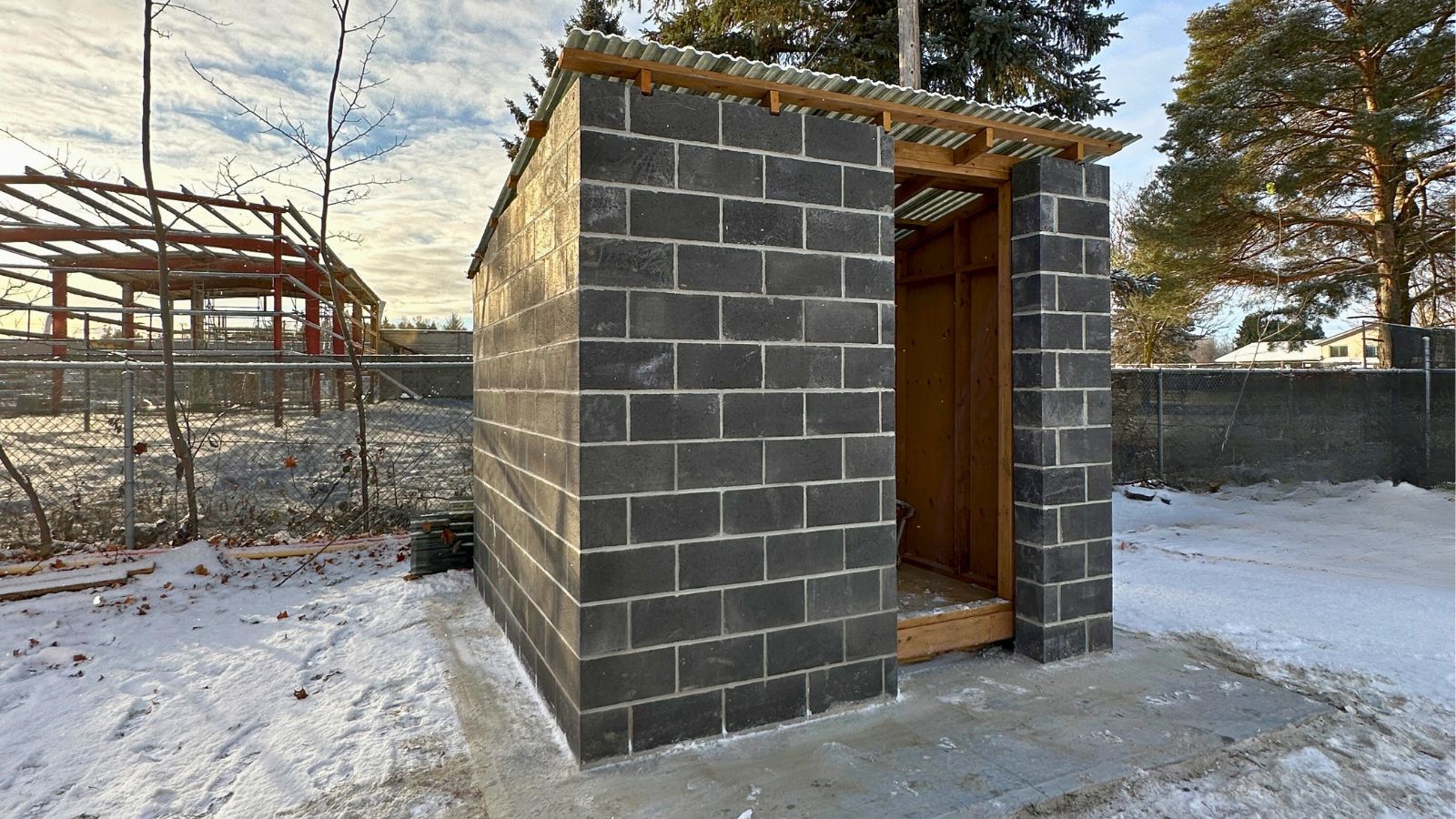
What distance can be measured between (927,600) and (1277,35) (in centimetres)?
1174

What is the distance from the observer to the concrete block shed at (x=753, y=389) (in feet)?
8.98

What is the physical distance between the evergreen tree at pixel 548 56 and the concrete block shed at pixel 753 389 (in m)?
9.67

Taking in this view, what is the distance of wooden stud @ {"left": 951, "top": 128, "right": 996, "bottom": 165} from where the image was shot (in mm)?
3475

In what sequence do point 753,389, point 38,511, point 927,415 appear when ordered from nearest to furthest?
point 753,389
point 927,415
point 38,511

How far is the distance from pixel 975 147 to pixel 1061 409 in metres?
1.46

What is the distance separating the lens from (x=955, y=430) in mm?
4742

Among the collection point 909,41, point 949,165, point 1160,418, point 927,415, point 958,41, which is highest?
point 958,41

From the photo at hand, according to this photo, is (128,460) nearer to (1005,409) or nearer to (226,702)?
(226,702)

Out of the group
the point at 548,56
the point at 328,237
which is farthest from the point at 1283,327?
the point at 548,56

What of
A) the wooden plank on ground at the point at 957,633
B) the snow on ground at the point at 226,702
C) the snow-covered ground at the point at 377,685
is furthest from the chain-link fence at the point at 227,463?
the wooden plank on ground at the point at 957,633

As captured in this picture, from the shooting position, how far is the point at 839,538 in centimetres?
315

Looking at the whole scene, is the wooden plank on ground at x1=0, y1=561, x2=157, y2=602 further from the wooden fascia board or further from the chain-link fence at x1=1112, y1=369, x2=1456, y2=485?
the chain-link fence at x1=1112, y1=369, x2=1456, y2=485

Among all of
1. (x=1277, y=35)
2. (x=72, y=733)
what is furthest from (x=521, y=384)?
(x=1277, y=35)

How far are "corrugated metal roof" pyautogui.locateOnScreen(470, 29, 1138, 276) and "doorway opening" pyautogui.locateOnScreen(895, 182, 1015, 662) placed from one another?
38 cm
